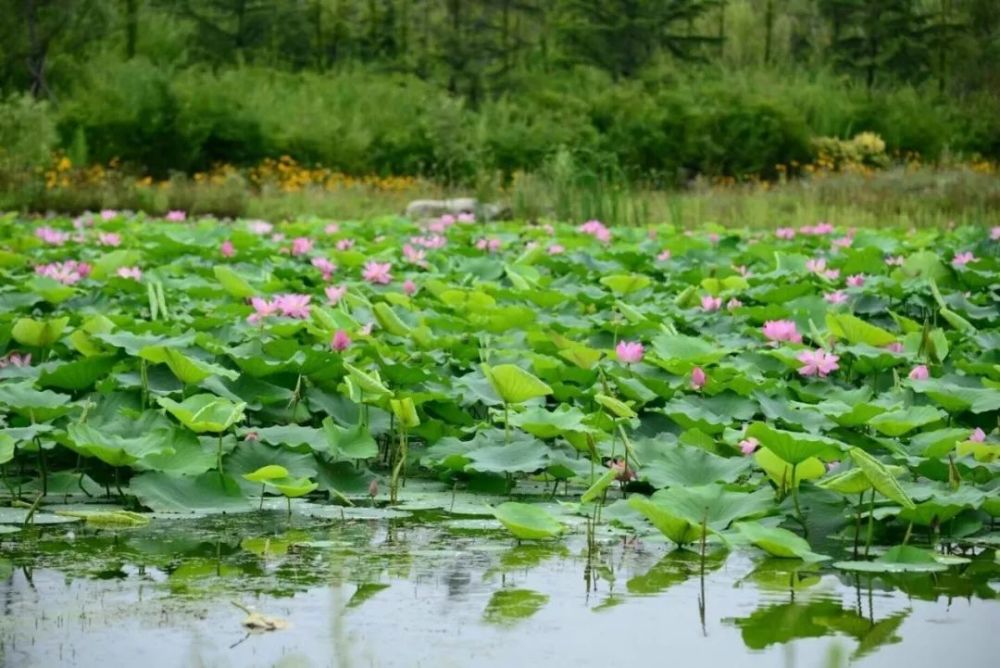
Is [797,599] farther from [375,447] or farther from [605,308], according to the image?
[605,308]

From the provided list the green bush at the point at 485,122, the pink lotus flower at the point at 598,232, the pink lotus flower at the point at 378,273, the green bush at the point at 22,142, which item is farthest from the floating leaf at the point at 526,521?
the green bush at the point at 485,122

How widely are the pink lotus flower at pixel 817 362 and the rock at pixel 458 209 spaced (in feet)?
29.6

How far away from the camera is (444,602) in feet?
6.36

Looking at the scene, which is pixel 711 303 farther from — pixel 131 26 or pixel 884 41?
pixel 884 41

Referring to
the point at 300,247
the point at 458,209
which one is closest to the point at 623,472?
the point at 300,247

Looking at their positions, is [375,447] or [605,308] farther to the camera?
[605,308]

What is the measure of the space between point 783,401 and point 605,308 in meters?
2.12

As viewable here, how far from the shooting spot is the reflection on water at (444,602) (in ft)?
5.61

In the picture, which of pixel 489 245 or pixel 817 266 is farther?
pixel 489 245

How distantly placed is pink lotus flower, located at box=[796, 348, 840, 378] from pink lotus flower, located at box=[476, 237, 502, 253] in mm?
4024

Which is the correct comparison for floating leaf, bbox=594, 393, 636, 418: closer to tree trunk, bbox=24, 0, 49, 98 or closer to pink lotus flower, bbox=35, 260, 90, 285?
pink lotus flower, bbox=35, 260, 90, 285

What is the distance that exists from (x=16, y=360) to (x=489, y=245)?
13.7 ft

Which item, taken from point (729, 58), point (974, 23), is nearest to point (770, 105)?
point (974, 23)

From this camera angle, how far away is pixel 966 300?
4.59 metres
